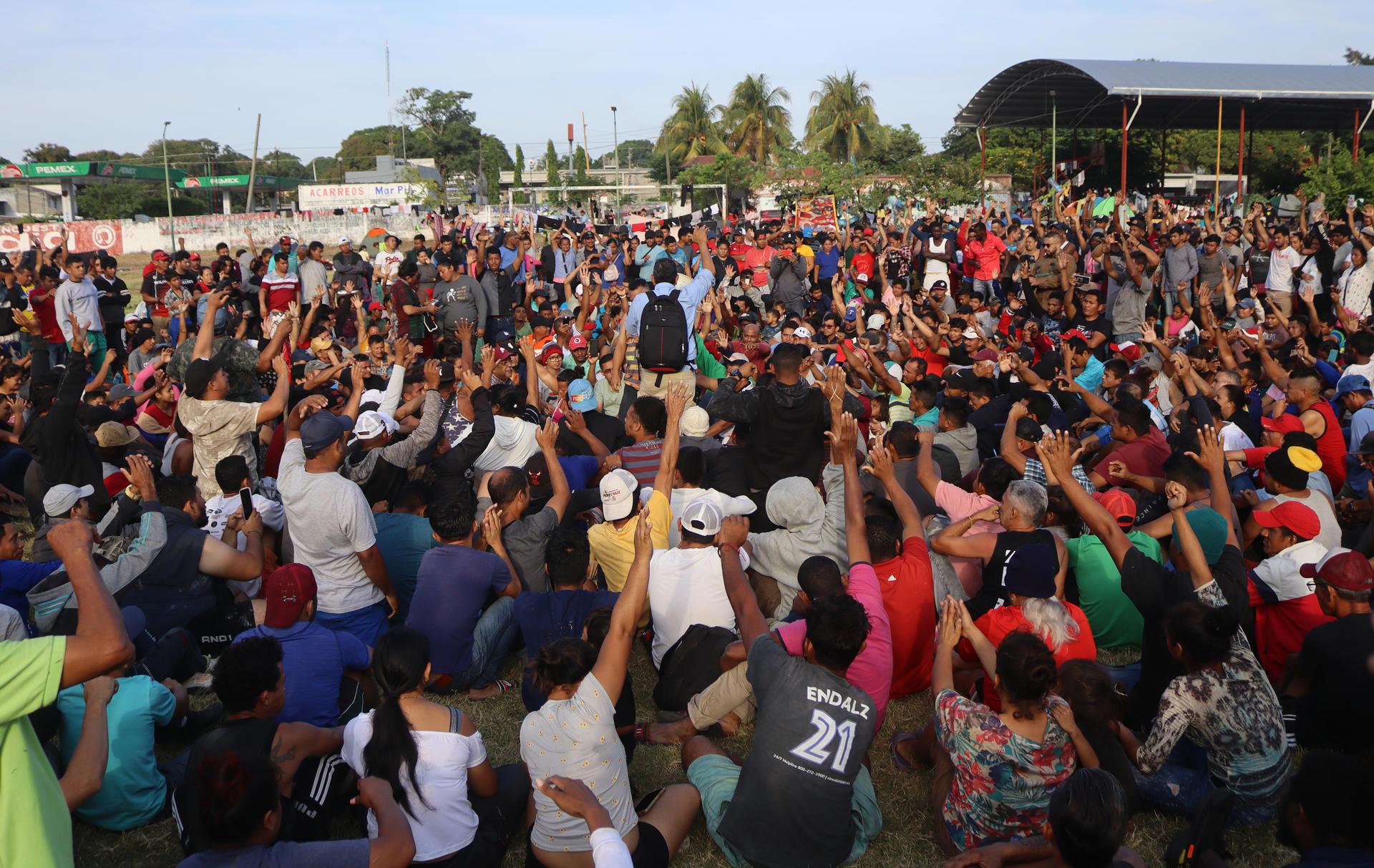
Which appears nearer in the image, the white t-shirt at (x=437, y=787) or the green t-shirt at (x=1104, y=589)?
the white t-shirt at (x=437, y=787)

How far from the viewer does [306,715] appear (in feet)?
14.6

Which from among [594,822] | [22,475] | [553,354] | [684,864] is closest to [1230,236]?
[553,354]

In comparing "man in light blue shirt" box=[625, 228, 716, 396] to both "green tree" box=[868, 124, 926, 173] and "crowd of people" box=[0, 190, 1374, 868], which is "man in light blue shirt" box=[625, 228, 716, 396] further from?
"green tree" box=[868, 124, 926, 173]

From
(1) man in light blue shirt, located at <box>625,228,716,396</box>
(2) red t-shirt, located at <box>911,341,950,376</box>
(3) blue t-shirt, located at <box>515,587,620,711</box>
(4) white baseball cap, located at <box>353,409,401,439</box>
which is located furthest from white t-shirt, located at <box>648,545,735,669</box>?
(2) red t-shirt, located at <box>911,341,950,376</box>

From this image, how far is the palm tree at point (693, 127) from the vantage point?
62.2m

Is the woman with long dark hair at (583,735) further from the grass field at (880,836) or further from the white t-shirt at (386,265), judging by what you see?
the white t-shirt at (386,265)

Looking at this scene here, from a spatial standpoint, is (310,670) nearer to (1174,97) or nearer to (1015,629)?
(1015,629)

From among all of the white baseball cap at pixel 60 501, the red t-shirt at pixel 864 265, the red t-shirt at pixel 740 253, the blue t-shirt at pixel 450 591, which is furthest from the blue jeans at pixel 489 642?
the red t-shirt at pixel 740 253

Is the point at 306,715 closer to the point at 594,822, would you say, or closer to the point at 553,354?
the point at 594,822

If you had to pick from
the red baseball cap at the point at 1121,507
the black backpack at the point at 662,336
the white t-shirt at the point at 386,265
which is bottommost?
the red baseball cap at the point at 1121,507

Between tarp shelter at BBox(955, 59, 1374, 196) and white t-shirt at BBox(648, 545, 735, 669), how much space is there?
59.5 ft

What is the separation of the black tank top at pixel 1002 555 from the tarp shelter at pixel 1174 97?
17.4 metres

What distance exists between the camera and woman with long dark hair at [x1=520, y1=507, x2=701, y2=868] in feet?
12.0

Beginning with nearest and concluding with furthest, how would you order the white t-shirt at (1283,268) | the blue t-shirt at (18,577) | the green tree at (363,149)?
the blue t-shirt at (18,577) → the white t-shirt at (1283,268) → the green tree at (363,149)
